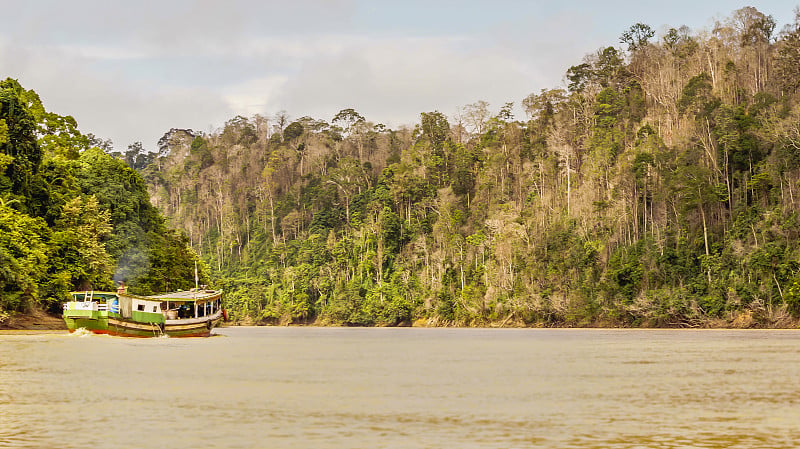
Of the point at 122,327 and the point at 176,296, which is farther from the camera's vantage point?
the point at 176,296

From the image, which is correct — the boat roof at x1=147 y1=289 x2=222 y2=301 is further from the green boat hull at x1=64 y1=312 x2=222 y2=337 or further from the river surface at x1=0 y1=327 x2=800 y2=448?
the river surface at x1=0 y1=327 x2=800 y2=448

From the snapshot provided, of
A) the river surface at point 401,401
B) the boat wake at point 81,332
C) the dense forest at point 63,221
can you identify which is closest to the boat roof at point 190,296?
the boat wake at point 81,332

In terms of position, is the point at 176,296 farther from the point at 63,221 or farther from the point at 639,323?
the point at 639,323

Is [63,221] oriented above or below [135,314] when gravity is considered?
above

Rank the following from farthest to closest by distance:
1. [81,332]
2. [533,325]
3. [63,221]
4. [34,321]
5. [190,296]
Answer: [533,325], [63,221], [34,321], [190,296], [81,332]

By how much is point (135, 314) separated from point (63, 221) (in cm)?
1682

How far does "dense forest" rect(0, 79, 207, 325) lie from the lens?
209 ft

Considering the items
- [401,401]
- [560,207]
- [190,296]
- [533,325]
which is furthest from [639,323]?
[401,401]

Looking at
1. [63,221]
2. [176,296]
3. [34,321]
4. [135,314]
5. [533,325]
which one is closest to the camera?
[135,314]

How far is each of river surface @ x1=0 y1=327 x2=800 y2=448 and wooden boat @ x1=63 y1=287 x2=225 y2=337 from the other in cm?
2051

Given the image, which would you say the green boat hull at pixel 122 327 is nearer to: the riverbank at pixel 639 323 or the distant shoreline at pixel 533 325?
the riverbank at pixel 639 323

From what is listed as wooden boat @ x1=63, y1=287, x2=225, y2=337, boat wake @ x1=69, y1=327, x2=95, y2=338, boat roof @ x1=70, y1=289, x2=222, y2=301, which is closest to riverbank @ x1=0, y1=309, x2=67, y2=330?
boat roof @ x1=70, y1=289, x2=222, y2=301

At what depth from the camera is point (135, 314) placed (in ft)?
205

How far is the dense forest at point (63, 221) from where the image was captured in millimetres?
63750
